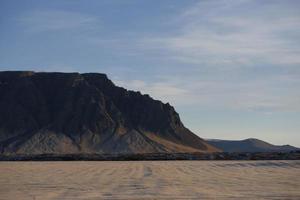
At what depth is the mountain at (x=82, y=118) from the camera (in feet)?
445

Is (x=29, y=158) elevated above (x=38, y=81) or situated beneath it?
situated beneath

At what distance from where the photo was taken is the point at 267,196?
46.6ft

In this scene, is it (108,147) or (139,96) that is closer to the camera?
(108,147)

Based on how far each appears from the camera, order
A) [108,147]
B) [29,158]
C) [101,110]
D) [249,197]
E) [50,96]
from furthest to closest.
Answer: [50,96], [101,110], [108,147], [29,158], [249,197]

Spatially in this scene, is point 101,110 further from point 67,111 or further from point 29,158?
point 29,158

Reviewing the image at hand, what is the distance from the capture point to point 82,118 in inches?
5738

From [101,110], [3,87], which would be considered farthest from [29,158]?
[3,87]

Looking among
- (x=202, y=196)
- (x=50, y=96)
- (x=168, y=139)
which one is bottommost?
(x=202, y=196)

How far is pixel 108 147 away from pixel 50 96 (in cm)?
3002

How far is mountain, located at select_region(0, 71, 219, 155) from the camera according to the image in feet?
445

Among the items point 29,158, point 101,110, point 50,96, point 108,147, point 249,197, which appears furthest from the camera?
point 50,96

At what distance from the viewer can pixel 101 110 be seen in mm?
147750

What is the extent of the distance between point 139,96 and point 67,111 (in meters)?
22.8

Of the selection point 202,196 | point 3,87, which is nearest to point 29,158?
point 202,196
